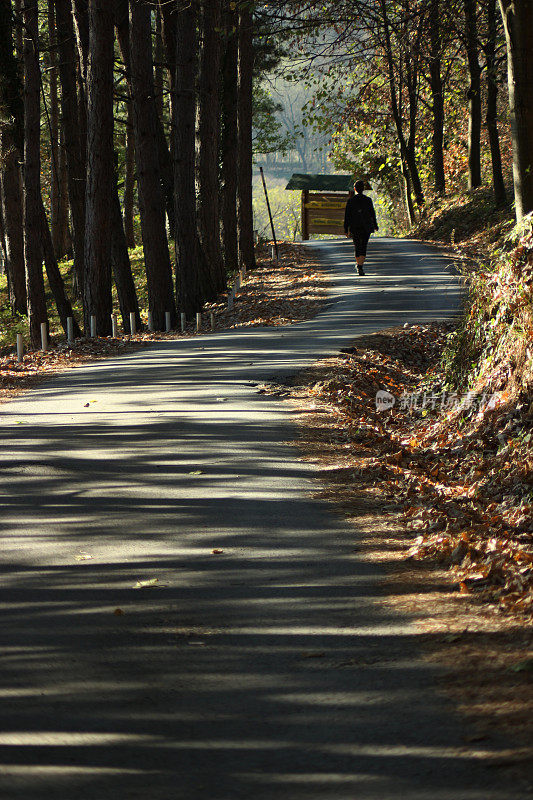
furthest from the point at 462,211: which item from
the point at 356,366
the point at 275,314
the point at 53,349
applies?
the point at 356,366

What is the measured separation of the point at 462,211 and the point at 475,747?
3653 centimetres

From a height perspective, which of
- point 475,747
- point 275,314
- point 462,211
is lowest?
point 475,747

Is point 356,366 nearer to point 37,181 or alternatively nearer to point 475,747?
point 475,747

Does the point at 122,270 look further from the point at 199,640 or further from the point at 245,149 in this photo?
the point at 199,640

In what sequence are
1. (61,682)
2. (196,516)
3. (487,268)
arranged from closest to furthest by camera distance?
1. (61,682)
2. (196,516)
3. (487,268)

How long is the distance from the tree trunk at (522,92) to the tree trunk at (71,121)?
16.3m

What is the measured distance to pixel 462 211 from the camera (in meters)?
38.2

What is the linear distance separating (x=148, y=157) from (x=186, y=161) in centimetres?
108

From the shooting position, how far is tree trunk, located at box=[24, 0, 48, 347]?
23.5 metres

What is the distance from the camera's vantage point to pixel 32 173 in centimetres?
2422

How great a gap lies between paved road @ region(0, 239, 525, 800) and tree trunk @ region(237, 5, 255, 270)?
71.2 ft

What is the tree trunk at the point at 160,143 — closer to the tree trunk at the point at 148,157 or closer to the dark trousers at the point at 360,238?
the tree trunk at the point at 148,157

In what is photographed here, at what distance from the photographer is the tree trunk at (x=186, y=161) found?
2247 centimetres

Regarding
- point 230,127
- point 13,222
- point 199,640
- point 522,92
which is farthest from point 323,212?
point 199,640
